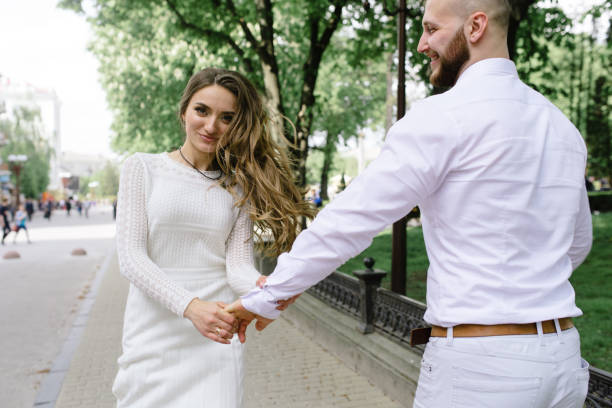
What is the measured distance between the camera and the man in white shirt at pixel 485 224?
4.98 feet

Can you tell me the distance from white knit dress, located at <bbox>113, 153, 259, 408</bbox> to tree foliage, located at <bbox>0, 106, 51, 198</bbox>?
65.7m

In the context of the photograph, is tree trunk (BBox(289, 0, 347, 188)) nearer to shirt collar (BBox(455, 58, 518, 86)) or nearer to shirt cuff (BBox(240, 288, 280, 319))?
shirt cuff (BBox(240, 288, 280, 319))

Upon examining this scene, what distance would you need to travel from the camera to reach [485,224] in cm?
152

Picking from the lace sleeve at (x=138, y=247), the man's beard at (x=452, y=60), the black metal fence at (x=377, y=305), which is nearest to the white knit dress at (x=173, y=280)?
the lace sleeve at (x=138, y=247)

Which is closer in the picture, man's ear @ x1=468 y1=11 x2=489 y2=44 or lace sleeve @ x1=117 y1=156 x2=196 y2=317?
man's ear @ x1=468 y1=11 x2=489 y2=44

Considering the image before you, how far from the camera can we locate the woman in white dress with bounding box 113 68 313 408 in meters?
2.31

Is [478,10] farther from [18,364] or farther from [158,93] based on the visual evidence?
[158,93]

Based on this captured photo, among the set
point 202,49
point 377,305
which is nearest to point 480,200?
point 377,305

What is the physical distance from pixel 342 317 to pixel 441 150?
530 cm

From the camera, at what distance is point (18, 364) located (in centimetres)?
627

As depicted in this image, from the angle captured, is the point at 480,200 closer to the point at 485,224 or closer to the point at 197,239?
the point at 485,224

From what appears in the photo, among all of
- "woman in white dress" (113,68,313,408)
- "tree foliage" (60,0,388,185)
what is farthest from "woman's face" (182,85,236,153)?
"tree foliage" (60,0,388,185)

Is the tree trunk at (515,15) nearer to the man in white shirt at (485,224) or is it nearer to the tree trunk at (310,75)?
the tree trunk at (310,75)

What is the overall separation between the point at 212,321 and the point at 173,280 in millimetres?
313
